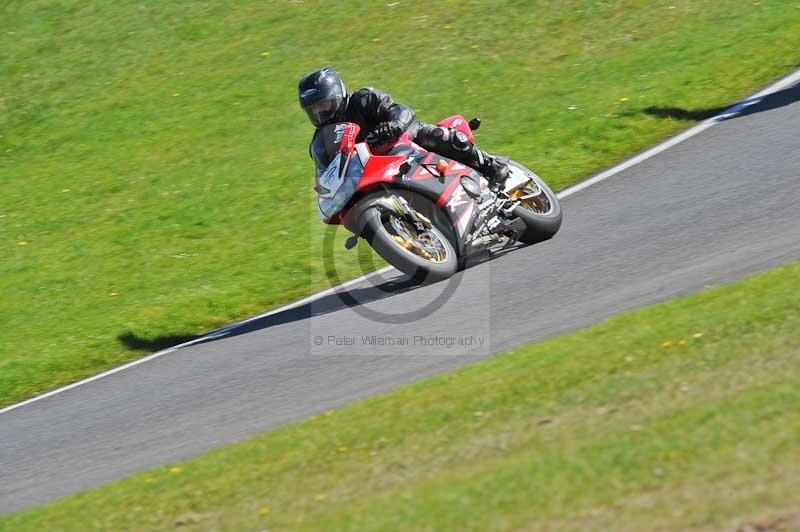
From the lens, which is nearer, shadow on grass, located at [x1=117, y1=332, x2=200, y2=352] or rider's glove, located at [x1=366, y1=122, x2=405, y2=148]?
rider's glove, located at [x1=366, y1=122, x2=405, y2=148]

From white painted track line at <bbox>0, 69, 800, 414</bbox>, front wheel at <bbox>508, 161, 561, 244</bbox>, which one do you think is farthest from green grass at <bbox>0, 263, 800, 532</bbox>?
white painted track line at <bbox>0, 69, 800, 414</bbox>

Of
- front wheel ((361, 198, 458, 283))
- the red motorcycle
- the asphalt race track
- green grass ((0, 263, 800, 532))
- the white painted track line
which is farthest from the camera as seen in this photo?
the white painted track line

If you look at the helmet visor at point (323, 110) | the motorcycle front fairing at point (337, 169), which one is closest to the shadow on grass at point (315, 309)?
the motorcycle front fairing at point (337, 169)

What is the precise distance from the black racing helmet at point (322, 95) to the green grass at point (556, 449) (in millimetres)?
3041

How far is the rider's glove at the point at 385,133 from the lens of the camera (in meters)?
9.50

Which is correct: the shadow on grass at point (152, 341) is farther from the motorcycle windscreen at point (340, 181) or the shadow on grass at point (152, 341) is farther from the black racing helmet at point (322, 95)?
the black racing helmet at point (322, 95)

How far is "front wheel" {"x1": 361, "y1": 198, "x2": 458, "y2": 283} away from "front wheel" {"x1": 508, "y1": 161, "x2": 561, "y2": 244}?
92cm

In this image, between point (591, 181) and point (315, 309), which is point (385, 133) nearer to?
point (315, 309)

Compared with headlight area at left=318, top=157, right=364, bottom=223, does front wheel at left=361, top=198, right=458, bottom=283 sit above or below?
below

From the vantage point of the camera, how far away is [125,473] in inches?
291

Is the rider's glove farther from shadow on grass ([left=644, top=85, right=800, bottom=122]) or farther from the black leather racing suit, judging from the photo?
shadow on grass ([left=644, top=85, right=800, bottom=122])

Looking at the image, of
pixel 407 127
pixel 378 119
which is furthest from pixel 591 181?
pixel 378 119

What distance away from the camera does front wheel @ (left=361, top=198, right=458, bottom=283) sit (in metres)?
8.91

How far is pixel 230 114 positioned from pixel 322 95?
7847mm
